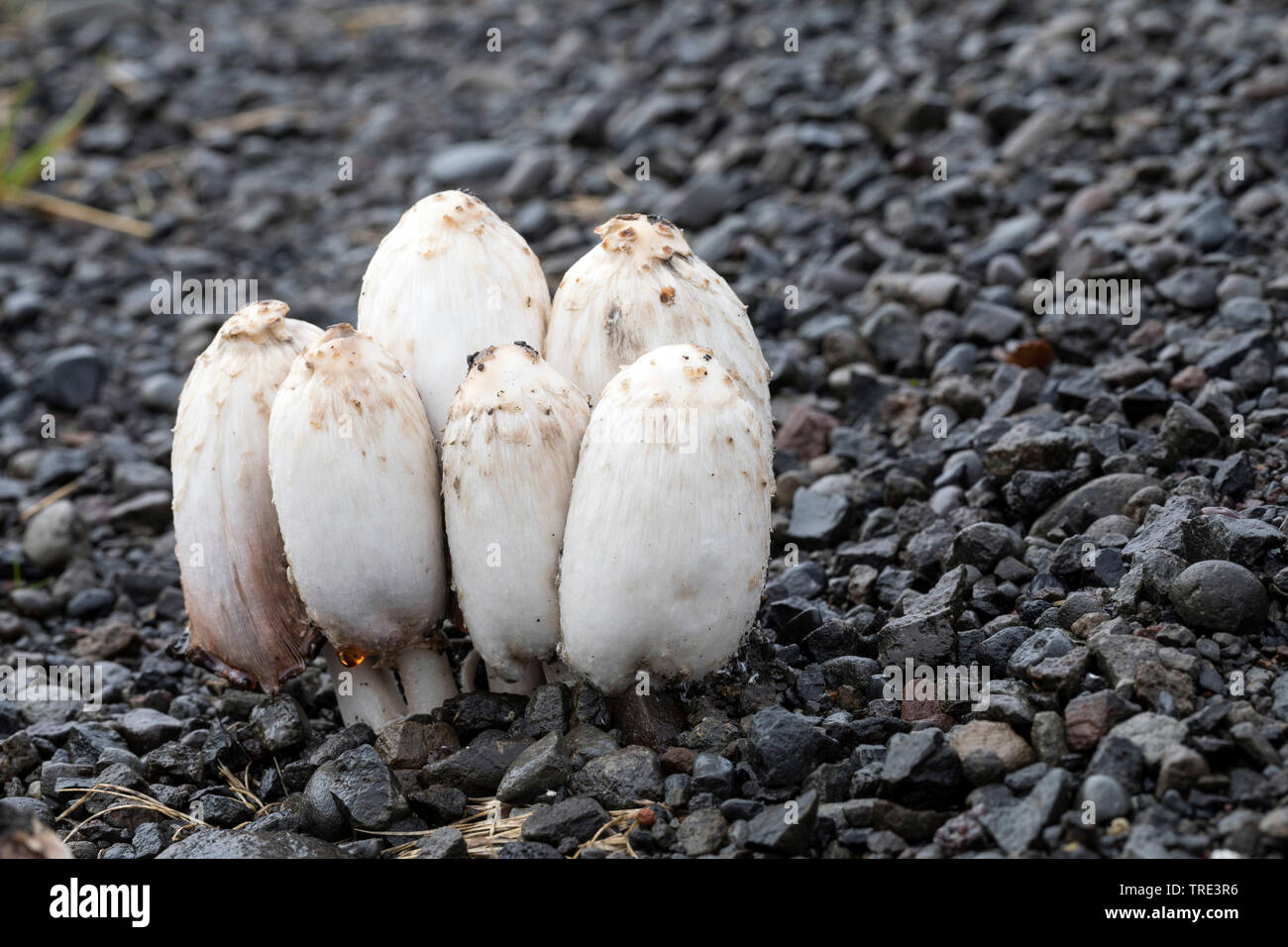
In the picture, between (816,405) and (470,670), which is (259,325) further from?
(816,405)

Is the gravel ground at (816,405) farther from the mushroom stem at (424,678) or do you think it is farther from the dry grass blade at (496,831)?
the mushroom stem at (424,678)

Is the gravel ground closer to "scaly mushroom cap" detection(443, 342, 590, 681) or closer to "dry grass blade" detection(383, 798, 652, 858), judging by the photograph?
"dry grass blade" detection(383, 798, 652, 858)

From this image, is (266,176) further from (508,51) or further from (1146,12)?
(1146,12)

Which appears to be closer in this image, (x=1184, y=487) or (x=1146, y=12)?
(x=1184, y=487)

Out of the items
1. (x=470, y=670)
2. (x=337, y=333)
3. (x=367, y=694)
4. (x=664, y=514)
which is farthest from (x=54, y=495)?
(x=664, y=514)

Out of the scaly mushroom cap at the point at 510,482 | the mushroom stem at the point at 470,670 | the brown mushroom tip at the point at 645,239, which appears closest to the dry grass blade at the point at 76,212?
the mushroom stem at the point at 470,670

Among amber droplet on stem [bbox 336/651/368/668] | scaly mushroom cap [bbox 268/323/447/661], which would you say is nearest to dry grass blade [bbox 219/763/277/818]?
amber droplet on stem [bbox 336/651/368/668]

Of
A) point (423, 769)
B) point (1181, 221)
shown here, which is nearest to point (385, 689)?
point (423, 769)
